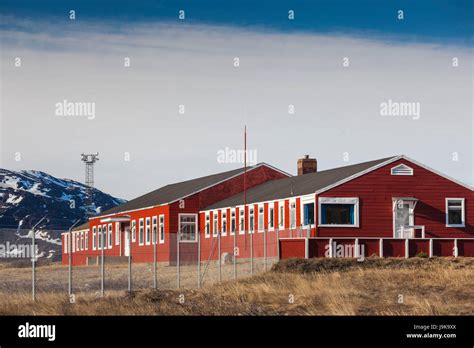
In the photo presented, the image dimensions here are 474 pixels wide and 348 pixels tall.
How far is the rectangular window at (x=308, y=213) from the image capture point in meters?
54.8

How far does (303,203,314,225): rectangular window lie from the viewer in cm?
5478

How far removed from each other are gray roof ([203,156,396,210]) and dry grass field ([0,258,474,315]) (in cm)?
1125

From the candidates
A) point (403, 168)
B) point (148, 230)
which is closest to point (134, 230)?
point (148, 230)

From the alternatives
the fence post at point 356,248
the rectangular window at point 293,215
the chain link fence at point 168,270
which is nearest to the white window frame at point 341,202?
the chain link fence at point 168,270

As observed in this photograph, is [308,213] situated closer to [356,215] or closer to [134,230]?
[356,215]

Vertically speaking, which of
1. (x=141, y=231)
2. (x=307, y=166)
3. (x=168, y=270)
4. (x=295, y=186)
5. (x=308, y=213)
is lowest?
(x=168, y=270)

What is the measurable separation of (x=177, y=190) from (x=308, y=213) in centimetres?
2671

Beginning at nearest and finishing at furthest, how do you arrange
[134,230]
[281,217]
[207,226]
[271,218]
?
[281,217] → [271,218] → [207,226] → [134,230]

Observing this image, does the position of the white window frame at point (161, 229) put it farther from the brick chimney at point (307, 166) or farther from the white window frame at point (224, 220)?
the brick chimney at point (307, 166)

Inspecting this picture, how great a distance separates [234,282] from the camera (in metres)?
40.0

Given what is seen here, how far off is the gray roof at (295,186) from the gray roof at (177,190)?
8.28 ft

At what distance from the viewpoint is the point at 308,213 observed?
2174 inches

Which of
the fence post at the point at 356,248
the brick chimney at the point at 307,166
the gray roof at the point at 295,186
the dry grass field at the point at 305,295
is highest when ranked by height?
the brick chimney at the point at 307,166

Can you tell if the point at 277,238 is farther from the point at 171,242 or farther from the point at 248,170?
the point at 248,170
